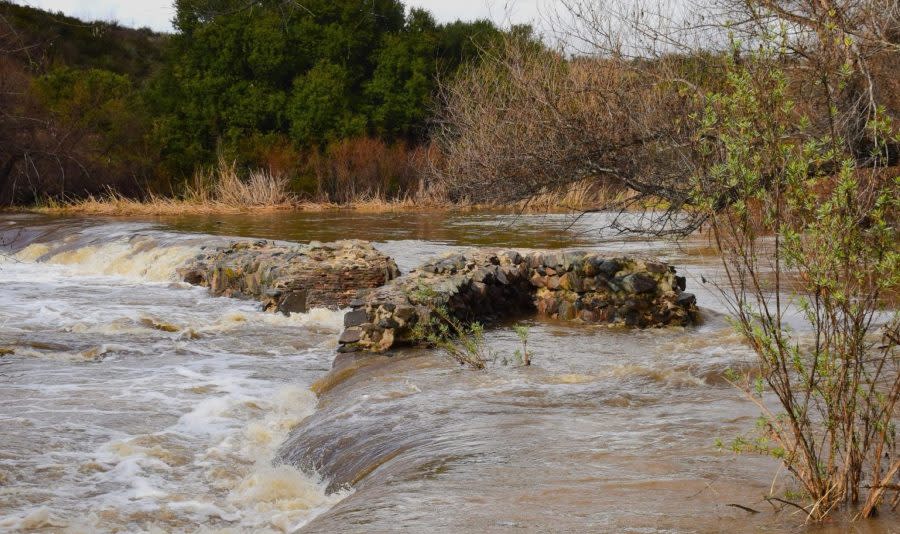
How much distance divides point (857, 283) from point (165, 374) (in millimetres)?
6358

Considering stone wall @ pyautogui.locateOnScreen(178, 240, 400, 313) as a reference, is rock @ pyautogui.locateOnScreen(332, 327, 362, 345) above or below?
below

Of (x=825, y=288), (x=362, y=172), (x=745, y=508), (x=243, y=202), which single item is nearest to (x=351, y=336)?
(x=745, y=508)

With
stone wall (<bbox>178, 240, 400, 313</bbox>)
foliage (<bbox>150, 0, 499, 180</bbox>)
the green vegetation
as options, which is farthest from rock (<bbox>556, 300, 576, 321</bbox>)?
foliage (<bbox>150, 0, 499, 180</bbox>)

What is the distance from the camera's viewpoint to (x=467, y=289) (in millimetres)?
9828

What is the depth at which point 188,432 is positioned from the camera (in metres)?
6.74

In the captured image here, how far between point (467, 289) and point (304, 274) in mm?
2568

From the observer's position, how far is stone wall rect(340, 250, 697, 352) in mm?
8680

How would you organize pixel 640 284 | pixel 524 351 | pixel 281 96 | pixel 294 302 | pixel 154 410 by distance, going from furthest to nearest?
pixel 281 96 < pixel 294 302 < pixel 640 284 < pixel 524 351 < pixel 154 410

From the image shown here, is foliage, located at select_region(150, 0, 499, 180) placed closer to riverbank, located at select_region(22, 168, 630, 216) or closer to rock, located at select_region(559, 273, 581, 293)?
riverbank, located at select_region(22, 168, 630, 216)

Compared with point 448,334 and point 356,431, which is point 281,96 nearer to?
→ point 448,334

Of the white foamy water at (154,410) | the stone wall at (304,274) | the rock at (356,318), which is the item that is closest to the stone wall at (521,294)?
the rock at (356,318)

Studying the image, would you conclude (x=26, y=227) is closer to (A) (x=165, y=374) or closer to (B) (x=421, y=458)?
(A) (x=165, y=374)

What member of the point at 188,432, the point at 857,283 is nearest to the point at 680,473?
the point at 857,283

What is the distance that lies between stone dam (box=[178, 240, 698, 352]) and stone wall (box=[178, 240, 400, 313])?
0.5 inches
